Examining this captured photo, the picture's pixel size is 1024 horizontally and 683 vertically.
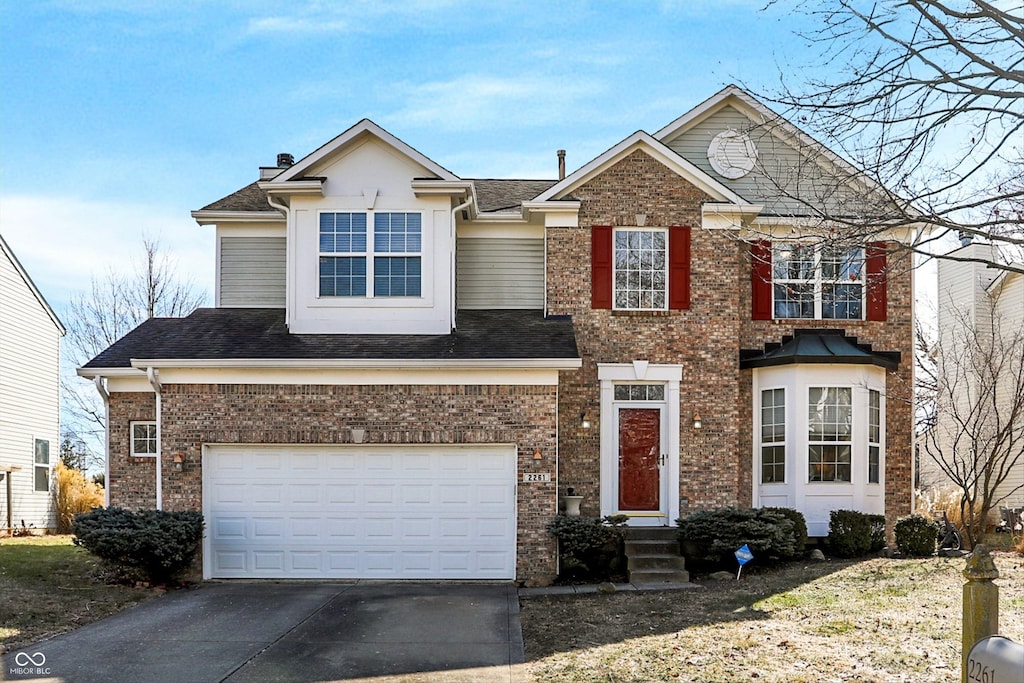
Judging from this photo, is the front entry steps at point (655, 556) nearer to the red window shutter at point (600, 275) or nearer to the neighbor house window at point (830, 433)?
the neighbor house window at point (830, 433)

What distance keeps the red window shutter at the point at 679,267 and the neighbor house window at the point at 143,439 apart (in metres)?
9.39

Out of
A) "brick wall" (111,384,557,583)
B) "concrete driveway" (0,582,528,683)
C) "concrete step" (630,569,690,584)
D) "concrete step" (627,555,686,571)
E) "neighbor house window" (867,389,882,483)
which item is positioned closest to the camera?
"concrete driveway" (0,582,528,683)

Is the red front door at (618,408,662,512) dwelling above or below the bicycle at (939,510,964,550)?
above

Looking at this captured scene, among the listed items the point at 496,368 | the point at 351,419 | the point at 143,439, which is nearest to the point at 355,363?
the point at 351,419

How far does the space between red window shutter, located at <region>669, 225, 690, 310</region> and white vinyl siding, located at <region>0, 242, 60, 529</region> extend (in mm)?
16709

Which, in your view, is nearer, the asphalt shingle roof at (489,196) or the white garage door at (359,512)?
the white garage door at (359,512)

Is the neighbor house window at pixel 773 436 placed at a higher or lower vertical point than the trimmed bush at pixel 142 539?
higher

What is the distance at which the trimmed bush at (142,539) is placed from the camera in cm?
1446

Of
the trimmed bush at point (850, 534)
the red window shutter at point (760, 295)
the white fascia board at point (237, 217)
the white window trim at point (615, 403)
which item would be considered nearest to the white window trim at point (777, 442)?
the trimmed bush at point (850, 534)

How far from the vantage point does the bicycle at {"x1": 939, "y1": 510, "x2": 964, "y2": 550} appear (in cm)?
1805

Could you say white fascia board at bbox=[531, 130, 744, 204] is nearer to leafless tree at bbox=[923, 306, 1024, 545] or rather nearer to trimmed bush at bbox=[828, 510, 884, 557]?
leafless tree at bbox=[923, 306, 1024, 545]

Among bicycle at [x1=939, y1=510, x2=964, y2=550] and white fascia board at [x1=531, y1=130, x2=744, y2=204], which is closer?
white fascia board at [x1=531, y1=130, x2=744, y2=204]

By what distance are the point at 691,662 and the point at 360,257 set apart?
9.49 meters

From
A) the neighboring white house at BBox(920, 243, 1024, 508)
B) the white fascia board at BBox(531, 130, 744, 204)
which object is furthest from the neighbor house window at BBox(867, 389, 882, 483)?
the neighboring white house at BBox(920, 243, 1024, 508)
